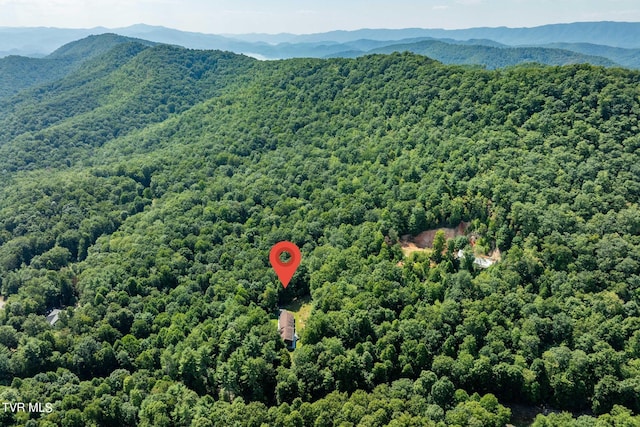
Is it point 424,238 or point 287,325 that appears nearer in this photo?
point 287,325

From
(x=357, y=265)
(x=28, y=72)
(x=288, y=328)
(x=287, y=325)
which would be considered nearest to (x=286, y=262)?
(x=357, y=265)

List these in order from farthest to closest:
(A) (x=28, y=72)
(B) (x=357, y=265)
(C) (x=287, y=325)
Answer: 1. (A) (x=28, y=72)
2. (B) (x=357, y=265)
3. (C) (x=287, y=325)

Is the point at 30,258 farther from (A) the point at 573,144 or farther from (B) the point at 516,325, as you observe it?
(A) the point at 573,144

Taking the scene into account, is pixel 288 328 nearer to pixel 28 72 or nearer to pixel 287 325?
pixel 287 325


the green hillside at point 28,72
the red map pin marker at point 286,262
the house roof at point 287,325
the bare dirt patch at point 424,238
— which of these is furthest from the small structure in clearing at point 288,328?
the green hillside at point 28,72

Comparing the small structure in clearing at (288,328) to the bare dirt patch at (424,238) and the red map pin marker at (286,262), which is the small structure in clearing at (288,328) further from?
the bare dirt patch at (424,238)

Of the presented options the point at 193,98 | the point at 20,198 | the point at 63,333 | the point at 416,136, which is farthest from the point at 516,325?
the point at 193,98

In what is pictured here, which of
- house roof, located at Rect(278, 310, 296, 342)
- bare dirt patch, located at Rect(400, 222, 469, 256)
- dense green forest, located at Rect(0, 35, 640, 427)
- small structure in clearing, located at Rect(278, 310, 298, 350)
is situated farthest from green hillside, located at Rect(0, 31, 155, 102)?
small structure in clearing, located at Rect(278, 310, 298, 350)
